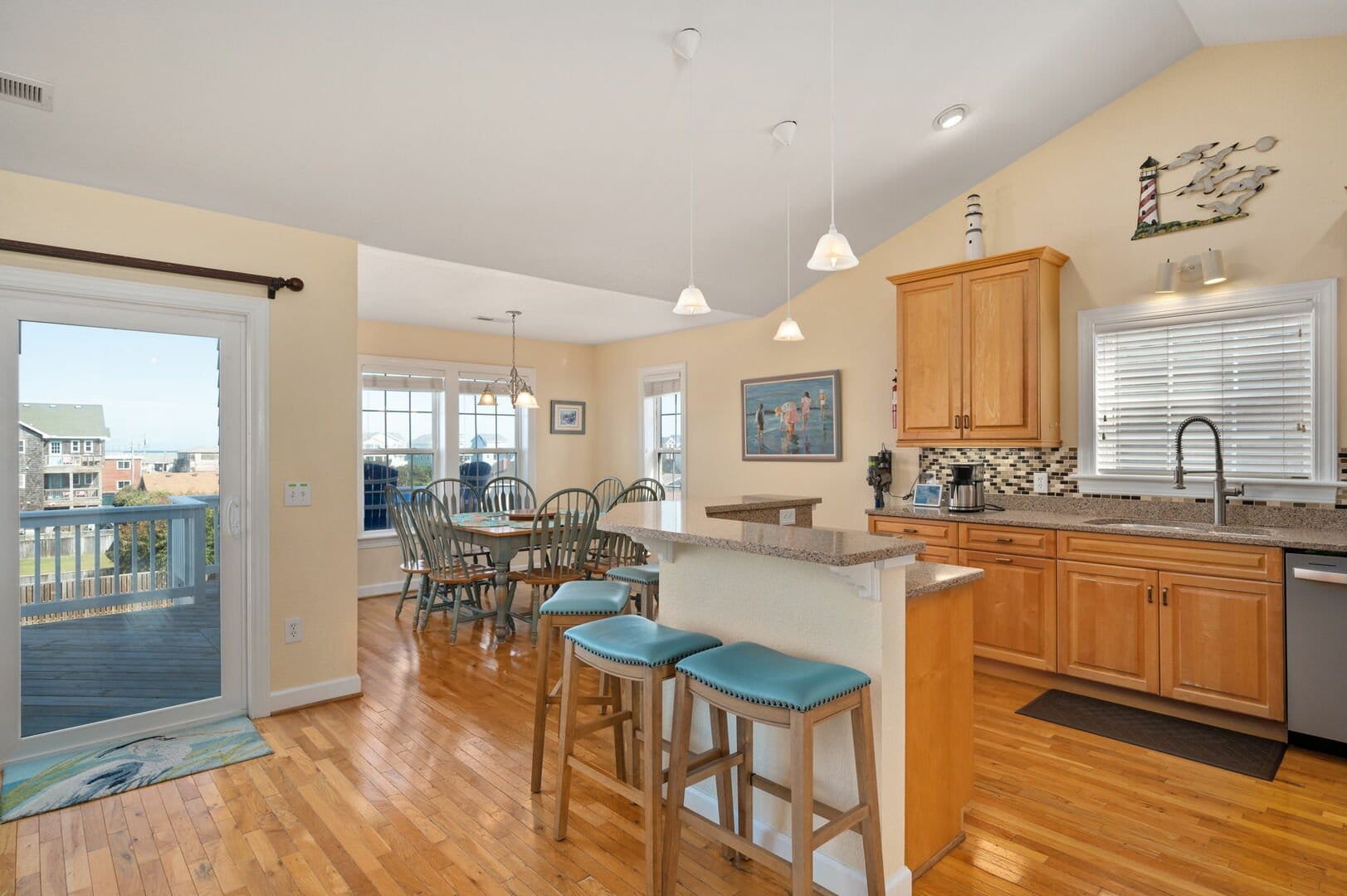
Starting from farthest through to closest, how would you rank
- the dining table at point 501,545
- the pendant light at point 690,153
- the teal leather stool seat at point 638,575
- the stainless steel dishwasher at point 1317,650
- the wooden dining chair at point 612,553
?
the wooden dining chair at point 612,553 → the dining table at point 501,545 → the teal leather stool seat at point 638,575 → the stainless steel dishwasher at point 1317,650 → the pendant light at point 690,153

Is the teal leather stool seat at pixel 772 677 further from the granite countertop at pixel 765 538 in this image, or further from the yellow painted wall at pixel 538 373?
the yellow painted wall at pixel 538 373

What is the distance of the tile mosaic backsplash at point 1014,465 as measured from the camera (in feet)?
12.9

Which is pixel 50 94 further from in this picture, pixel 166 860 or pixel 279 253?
pixel 166 860

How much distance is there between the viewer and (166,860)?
212 centimetres

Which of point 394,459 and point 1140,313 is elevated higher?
point 1140,313

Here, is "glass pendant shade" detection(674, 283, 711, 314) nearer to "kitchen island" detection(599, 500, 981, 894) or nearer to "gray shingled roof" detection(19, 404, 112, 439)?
"kitchen island" detection(599, 500, 981, 894)

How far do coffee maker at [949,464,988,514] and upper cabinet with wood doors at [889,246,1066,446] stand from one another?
17cm

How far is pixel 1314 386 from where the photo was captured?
3.17m

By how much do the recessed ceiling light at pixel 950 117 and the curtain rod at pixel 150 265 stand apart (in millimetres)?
3273

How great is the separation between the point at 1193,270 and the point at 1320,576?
5.13 feet

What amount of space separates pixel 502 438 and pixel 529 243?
3265 millimetres

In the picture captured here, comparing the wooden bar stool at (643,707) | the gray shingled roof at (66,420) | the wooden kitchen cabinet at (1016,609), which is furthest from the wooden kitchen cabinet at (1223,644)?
the gray shingled roof at (66,420)

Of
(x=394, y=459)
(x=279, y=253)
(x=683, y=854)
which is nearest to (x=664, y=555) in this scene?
(x=683, y=854)

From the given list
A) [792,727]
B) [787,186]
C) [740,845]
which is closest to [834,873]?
[740,845]
